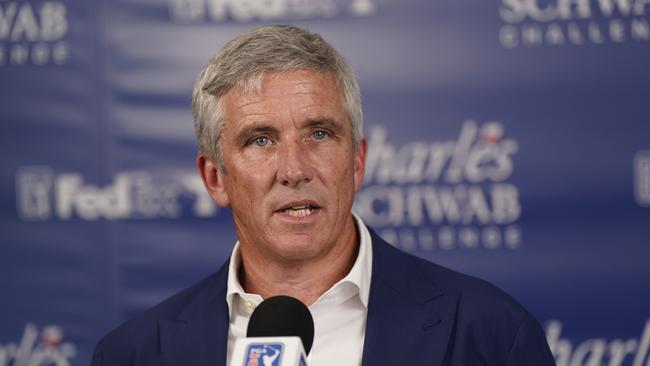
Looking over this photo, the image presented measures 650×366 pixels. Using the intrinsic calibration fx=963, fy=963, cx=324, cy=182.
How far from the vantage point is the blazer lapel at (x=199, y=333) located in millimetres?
2016

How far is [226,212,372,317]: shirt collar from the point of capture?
6.54 feet

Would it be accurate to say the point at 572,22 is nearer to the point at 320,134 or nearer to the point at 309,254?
the point at 320,134

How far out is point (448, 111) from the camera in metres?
3.21

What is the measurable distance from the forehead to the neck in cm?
29

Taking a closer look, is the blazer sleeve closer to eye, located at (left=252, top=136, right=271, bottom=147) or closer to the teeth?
the teeth

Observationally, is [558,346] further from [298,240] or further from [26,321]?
[26,321]

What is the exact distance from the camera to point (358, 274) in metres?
2.00

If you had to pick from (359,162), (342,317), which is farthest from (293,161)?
(342,317)

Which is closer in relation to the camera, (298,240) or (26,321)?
(298,240)

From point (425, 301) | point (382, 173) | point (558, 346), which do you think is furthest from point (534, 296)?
point (425, 301)

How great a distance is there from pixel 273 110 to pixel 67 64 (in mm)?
1704

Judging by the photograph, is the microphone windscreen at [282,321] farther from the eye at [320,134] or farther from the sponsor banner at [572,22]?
the sponsor banner at [572,22]

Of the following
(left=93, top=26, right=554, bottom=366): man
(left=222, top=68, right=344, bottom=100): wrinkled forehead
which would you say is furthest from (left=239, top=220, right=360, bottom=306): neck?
(left=222, top=68, right=344, bottom=100): wrinkled forehead

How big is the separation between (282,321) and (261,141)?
1.61 feet
